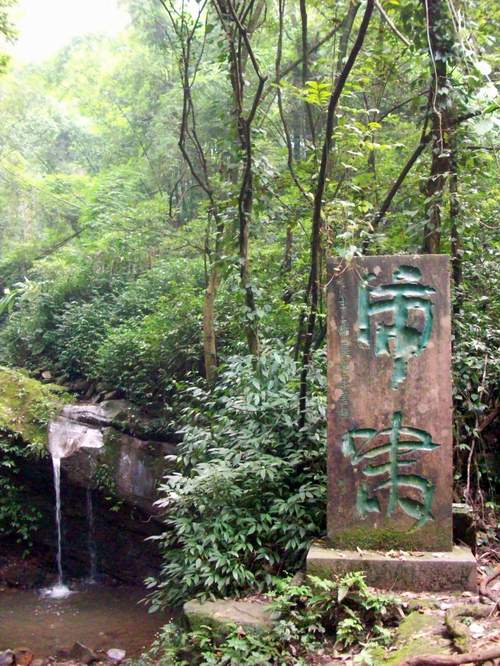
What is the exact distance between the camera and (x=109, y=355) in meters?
8.87

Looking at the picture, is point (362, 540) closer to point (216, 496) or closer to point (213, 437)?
point (216, 496)

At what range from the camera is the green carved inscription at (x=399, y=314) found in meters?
4.00

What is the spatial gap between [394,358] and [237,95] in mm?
3198

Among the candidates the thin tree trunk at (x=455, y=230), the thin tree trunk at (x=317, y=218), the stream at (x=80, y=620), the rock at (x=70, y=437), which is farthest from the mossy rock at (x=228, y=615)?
the rock at (x=70, y=437)

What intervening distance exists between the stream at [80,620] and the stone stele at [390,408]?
336 cm

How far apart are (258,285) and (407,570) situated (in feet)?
11.9

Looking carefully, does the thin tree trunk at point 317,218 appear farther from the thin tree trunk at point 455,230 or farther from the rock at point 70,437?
the rock at point 70,437

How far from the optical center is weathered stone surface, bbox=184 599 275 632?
11.9 feet

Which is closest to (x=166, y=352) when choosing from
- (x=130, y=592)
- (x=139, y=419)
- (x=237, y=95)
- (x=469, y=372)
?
(x=139, y=419)

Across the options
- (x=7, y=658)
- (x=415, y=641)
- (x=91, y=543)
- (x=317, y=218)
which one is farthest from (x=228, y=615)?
(x=91, y=543)

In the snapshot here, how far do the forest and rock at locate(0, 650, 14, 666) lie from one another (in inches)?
66.5

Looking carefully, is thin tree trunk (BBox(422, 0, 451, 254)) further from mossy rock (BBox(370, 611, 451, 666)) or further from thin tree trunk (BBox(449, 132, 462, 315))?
mossy rock (BBox(370, 611, 451, 666))

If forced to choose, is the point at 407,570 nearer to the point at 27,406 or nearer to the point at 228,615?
the point at 228,615

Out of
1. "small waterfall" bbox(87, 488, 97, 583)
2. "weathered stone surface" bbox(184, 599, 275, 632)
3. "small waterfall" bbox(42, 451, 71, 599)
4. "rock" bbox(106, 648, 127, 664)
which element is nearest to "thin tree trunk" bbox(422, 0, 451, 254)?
"weathered stone surface" bbox(184, 599, 275, 632)
